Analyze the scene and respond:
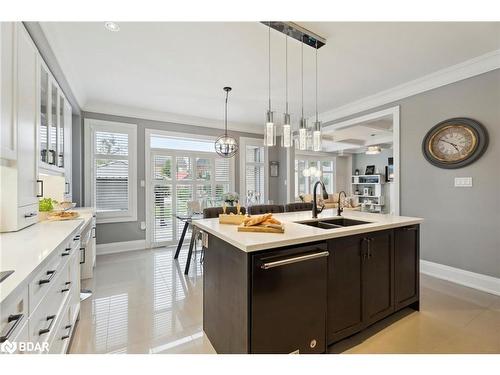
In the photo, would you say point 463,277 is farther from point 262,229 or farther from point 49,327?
point 49,327

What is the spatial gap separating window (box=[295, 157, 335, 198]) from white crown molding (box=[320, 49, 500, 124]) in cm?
448

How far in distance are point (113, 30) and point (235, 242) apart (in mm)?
2349

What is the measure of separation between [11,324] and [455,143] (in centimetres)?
417

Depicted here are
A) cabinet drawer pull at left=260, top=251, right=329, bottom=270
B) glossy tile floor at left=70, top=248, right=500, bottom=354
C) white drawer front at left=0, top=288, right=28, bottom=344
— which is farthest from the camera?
glossy tile floor at left=70, top=248, right=500, bottom=354

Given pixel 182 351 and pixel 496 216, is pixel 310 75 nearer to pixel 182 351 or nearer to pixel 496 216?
pixel 496 216

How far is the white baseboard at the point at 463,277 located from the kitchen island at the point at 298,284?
1.46 m

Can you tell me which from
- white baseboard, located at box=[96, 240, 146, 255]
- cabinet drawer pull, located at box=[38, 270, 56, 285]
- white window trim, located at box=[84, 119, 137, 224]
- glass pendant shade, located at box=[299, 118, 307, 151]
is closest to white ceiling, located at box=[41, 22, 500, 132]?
white window trim, located at box=[84, 119, 137, 224]

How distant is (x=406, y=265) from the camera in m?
2.18

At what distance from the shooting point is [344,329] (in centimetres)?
172

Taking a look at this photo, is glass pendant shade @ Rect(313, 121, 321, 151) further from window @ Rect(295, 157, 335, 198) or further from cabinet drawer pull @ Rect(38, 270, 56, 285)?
window @ Rect(295, 157, 335, 198)

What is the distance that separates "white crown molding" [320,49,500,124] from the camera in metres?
2.67

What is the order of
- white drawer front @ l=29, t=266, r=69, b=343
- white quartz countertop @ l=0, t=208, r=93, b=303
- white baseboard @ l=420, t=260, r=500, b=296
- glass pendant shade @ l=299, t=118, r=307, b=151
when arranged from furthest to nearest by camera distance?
white baseboard @ l=420, t=260, r=500, b=296, glass pendant shade @ l=299, t=118, r=307, b=151, white drawer front @ l=29, t=266, r=69, b=343, white quartz countertop @ l=0, t=208, r=93, b=303

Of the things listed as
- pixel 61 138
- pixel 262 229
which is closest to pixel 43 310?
pixel 262 229
